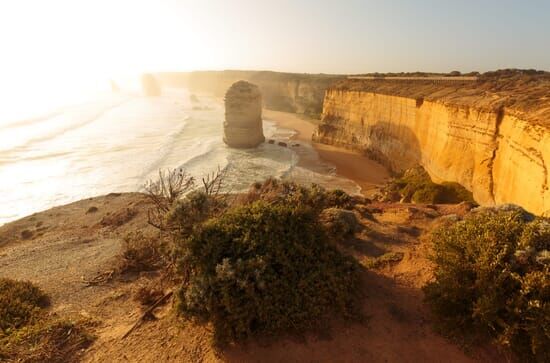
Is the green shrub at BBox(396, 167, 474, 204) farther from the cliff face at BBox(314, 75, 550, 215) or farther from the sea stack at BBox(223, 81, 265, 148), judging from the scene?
the sea stack at BBox(223, 81, 265, 148)

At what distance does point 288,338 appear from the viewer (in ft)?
18.1

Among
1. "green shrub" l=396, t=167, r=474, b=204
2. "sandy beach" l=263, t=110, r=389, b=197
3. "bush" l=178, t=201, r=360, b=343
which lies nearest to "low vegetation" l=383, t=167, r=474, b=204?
"green shrub" l=396, t=167, r=474, b=204

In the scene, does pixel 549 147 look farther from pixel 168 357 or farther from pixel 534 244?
pixel 168 357

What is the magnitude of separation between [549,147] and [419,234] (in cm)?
647

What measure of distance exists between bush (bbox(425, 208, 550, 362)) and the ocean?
19496mm

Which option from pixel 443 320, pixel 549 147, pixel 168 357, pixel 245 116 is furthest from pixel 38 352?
pixel 245 116

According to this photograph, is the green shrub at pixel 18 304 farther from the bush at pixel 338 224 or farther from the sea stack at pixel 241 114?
Result: the sea stack at pixel 241 114

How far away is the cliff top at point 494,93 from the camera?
13847mm

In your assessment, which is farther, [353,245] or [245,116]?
[245,116]

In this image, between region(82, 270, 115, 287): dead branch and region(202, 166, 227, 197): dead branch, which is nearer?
region(202, 166, 227, 197): dead branch

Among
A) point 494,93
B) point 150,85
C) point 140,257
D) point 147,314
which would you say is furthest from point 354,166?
point 150,85

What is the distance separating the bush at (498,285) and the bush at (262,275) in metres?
1.89

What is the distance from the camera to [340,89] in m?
40.9

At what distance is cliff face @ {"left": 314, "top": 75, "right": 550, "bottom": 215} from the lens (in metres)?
12.5
